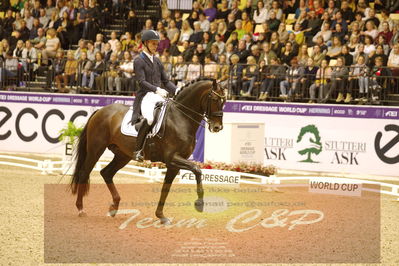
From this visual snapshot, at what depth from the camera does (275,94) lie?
1773cm

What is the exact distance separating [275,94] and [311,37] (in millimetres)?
2700

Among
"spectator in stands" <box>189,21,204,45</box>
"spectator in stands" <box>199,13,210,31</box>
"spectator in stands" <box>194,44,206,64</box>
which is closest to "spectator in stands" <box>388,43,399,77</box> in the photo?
"spectator in stands" <box>194,44,206,64</box>

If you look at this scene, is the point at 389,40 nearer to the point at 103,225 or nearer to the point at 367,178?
the point at 367,178

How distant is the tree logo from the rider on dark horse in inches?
288

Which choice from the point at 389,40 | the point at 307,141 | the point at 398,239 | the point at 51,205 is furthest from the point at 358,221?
the point at 389,40

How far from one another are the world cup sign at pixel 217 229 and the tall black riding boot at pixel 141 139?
3.28 feet

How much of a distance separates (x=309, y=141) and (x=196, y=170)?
801cm

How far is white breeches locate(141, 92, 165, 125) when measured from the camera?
33.3 ft

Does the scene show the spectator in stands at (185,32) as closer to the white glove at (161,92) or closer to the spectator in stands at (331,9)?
the spectator in stands at (331,9)

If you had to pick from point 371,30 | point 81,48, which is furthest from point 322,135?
point 81,48

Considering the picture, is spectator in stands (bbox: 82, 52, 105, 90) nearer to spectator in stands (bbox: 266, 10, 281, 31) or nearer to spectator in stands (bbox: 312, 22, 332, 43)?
spectator in stands (bbox: 266, 10, 281, 31)

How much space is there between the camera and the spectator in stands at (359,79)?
16.5 meters

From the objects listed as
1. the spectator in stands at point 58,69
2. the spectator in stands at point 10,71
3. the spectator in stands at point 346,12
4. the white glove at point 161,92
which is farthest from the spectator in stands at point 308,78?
the spectator in stands at point 10,71

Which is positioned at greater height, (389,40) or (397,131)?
(389,40)
